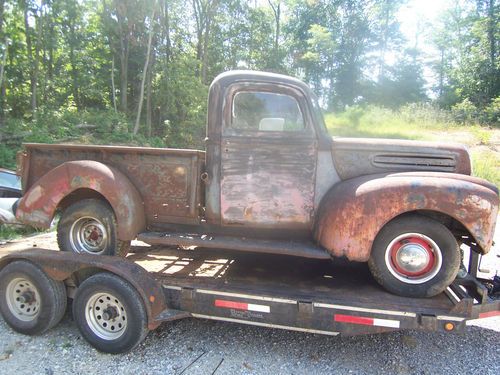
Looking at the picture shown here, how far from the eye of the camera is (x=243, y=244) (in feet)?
11.2

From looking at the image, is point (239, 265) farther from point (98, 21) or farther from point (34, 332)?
point (98, 21)

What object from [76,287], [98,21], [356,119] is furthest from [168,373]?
[356,119]

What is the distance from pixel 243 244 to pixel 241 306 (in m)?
0.54

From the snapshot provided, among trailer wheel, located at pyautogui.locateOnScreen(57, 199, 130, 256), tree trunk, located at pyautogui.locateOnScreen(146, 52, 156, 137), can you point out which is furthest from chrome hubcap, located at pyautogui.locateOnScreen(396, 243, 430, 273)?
tree trunk, located at pyautogui.locateOnScreen(146, 52, 156, 137)

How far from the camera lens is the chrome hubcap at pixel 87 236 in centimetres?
389

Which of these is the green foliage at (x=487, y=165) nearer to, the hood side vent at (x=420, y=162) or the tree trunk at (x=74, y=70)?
the hood side vent at (x=420, y=162)

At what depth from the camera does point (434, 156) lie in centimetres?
351

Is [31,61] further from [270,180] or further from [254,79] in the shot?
[270,180]

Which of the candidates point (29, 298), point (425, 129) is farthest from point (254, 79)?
point (425, 129)

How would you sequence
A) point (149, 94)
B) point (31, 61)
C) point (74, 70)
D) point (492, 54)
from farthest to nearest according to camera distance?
1. point (492, 54)
2. point (74, 70)
3. point (149, 94)
4. point (31, 61)

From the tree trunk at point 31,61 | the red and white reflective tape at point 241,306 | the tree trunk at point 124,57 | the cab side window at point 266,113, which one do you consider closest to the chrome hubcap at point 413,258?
the red and white reflective tape at point 241,306

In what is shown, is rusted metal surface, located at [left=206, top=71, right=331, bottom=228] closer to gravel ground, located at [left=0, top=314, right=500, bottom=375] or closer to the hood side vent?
the hood side vent

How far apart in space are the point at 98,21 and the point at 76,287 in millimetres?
19745

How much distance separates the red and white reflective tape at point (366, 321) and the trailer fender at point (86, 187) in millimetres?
2009
